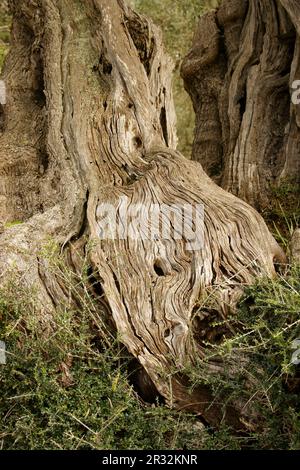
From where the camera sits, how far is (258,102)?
→ 25.8 ft

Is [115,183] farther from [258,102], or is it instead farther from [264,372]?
[264,372]

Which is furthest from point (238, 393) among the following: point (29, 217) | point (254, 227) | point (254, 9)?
point (254, 9)

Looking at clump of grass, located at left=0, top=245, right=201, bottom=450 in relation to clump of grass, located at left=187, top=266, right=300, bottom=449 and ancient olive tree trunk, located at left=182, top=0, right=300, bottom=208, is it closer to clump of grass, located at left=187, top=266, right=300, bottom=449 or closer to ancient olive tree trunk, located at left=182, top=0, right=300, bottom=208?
clump of grass, located at left=187, top=266, right=300, bottom=449

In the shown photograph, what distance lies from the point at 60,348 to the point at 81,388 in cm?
30

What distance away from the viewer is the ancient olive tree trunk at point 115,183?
5.60m

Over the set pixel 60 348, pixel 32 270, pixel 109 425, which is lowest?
pixel 109 425

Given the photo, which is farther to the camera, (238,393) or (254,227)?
(254,227)

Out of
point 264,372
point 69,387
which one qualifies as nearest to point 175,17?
point 69,387

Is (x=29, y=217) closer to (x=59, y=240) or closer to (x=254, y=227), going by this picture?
(x=59, y=240)

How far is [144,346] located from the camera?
5395 mm

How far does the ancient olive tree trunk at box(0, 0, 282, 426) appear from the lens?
18.4 feet

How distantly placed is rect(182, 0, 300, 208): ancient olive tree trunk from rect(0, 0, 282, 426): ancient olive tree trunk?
635 millimetres

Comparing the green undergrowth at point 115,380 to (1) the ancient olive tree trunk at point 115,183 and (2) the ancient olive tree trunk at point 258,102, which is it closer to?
(1) the ancient olive tree trunk at point 115,183

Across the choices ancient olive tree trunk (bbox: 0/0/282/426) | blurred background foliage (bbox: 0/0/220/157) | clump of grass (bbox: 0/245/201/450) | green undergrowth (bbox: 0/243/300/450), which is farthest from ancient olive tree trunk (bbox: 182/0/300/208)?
blurred background foliage (bbox: 0/0/220/157)
